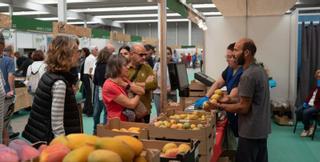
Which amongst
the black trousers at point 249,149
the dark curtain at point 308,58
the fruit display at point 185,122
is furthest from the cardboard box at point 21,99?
the black trousers at point 249,149

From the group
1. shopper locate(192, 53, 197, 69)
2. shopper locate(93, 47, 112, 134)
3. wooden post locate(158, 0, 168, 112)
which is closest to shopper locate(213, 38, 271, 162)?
wooden post locate(158, 0, 168, 112)

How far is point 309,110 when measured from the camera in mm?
5988

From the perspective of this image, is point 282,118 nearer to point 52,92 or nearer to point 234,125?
point 234,125

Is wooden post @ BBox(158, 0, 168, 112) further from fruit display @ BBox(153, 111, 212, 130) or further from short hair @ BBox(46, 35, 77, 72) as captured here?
short hair @ BBox(46, 35, 77, 72)

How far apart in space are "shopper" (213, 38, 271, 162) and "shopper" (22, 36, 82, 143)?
1261 millimetres

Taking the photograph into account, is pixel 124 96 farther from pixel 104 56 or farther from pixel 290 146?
pixel 290 146

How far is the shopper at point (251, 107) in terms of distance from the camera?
2.71 metres

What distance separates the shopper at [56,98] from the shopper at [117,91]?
27.0 inches

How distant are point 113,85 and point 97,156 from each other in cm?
197

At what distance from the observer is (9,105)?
14.8ft

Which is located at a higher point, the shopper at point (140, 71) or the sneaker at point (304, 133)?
the shopper at point (140, 71)

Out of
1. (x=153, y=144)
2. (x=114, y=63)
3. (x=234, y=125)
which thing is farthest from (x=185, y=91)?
(x=153, y=144)

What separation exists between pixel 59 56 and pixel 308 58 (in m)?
5.87

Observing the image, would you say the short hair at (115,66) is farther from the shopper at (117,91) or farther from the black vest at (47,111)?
the black vest at (47,111)
